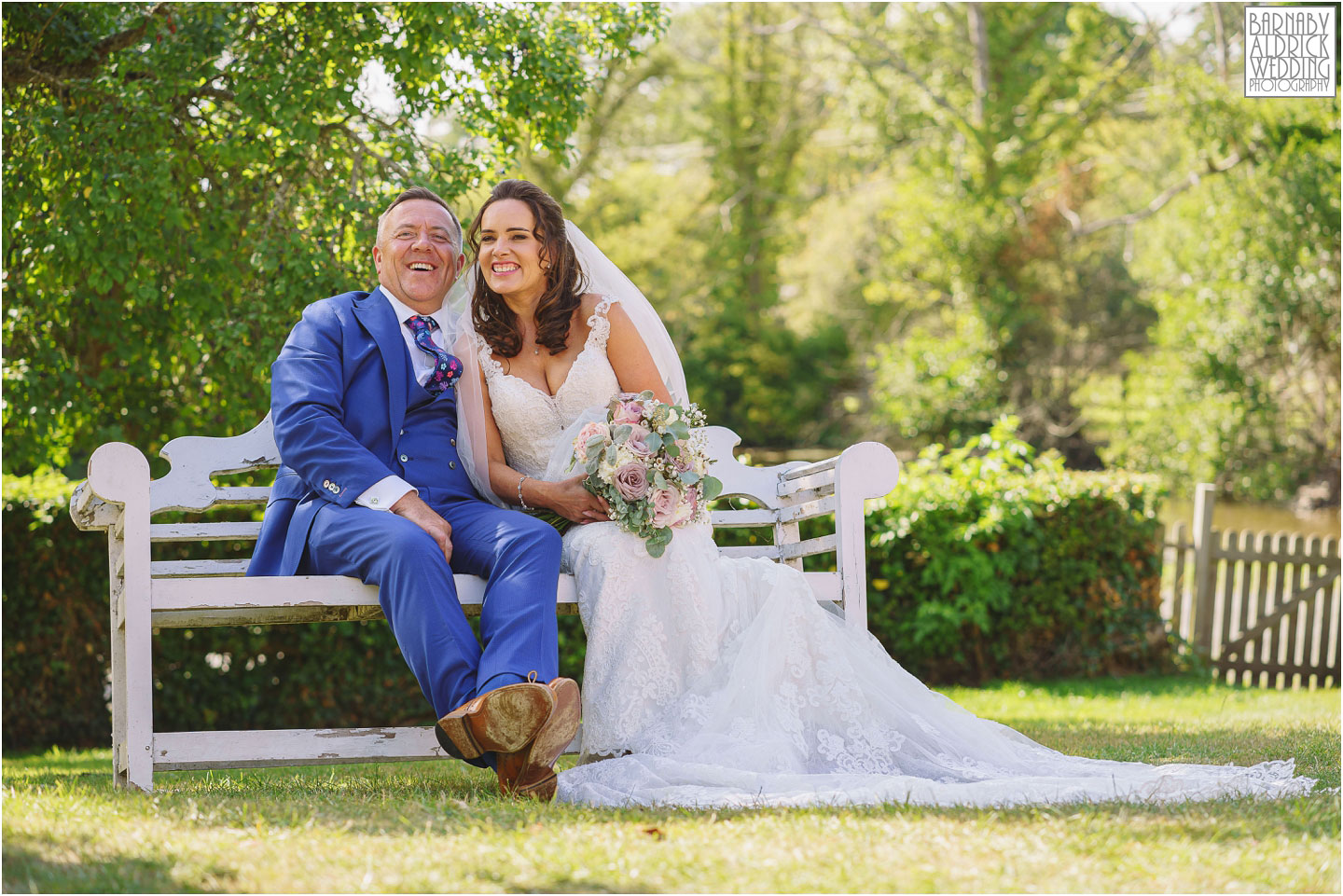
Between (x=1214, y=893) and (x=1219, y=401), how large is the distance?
15300mm

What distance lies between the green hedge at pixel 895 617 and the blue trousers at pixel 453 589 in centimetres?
277

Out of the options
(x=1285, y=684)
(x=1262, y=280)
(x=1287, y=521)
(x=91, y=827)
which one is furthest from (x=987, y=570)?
(x=1287, y=521)

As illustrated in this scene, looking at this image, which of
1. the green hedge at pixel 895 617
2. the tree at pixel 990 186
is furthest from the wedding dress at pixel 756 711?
the tree at pixel 990 186

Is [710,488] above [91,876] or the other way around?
above

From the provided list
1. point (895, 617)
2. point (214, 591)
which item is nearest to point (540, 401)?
point (214, 591)

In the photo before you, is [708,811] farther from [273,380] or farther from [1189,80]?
[1189,80]

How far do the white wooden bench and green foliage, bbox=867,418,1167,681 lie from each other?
9.99 ft

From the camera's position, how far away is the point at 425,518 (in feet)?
11.0

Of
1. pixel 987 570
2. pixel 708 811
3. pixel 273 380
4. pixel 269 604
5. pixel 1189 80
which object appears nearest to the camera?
pixel 708 811

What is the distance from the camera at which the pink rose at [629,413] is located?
11.7 feet

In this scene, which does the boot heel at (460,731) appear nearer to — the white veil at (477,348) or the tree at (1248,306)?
the white veil at (477,348)

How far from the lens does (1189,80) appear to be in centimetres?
1517

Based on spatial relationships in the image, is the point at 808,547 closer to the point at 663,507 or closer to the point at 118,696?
the point at 663,507

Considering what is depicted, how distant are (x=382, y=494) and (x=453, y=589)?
1.32 feet
